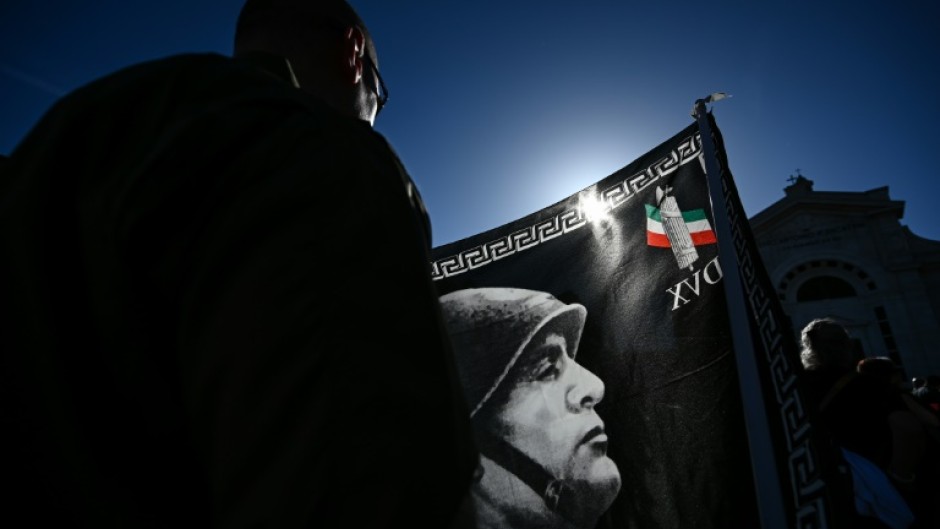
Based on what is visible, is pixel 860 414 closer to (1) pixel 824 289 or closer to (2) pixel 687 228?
(2) pixel 687 228

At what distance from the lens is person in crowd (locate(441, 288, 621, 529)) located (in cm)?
261

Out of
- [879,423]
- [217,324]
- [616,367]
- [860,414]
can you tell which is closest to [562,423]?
[616,367]

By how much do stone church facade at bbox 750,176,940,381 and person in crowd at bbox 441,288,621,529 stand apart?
22279 mm

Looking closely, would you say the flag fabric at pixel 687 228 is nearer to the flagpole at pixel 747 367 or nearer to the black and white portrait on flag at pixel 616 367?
the black and white portrait on flag at pixel 616 367

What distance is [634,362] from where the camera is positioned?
2693 mm

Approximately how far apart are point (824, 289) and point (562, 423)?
24.4m

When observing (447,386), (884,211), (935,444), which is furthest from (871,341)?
(447,386)

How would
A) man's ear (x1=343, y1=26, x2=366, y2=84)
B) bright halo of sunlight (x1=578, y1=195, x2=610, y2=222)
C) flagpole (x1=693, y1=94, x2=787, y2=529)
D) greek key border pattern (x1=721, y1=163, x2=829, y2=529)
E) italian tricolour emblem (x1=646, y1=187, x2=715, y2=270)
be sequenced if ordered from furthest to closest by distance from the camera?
bright halo of sunlight (x1=578, y1=195, x2=610, y2=222) → italian tricolour emblem (x1=646, y1=187, x2=715, y2=270) → flagpole (x1=693, y1=94, x2=787, y2=529) → greek key border pattern (x1=721, y1=163, x2=829, y2=529) → man's ear (x1=343, y1=26, x2=366, y2=84)

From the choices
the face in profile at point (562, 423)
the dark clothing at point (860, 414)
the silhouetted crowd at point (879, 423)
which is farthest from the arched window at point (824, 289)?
the face in profile at point (562, 423)

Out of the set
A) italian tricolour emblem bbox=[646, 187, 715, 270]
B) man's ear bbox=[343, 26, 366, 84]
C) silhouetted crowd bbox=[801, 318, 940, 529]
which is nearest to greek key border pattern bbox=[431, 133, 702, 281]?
italian tricolour emblem bbox=[646, 187, 715, 270]

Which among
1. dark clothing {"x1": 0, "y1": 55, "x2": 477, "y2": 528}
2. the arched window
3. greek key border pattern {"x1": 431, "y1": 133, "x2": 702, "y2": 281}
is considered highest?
the arched window

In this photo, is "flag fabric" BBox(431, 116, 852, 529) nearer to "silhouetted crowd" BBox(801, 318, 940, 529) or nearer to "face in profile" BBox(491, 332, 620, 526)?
"face in profile" BBox(491, 332, 620, 526)

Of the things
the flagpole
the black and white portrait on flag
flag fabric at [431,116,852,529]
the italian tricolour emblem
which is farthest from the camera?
the italian tricolour emblem

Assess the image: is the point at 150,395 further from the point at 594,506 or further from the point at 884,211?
the point at 884,211
